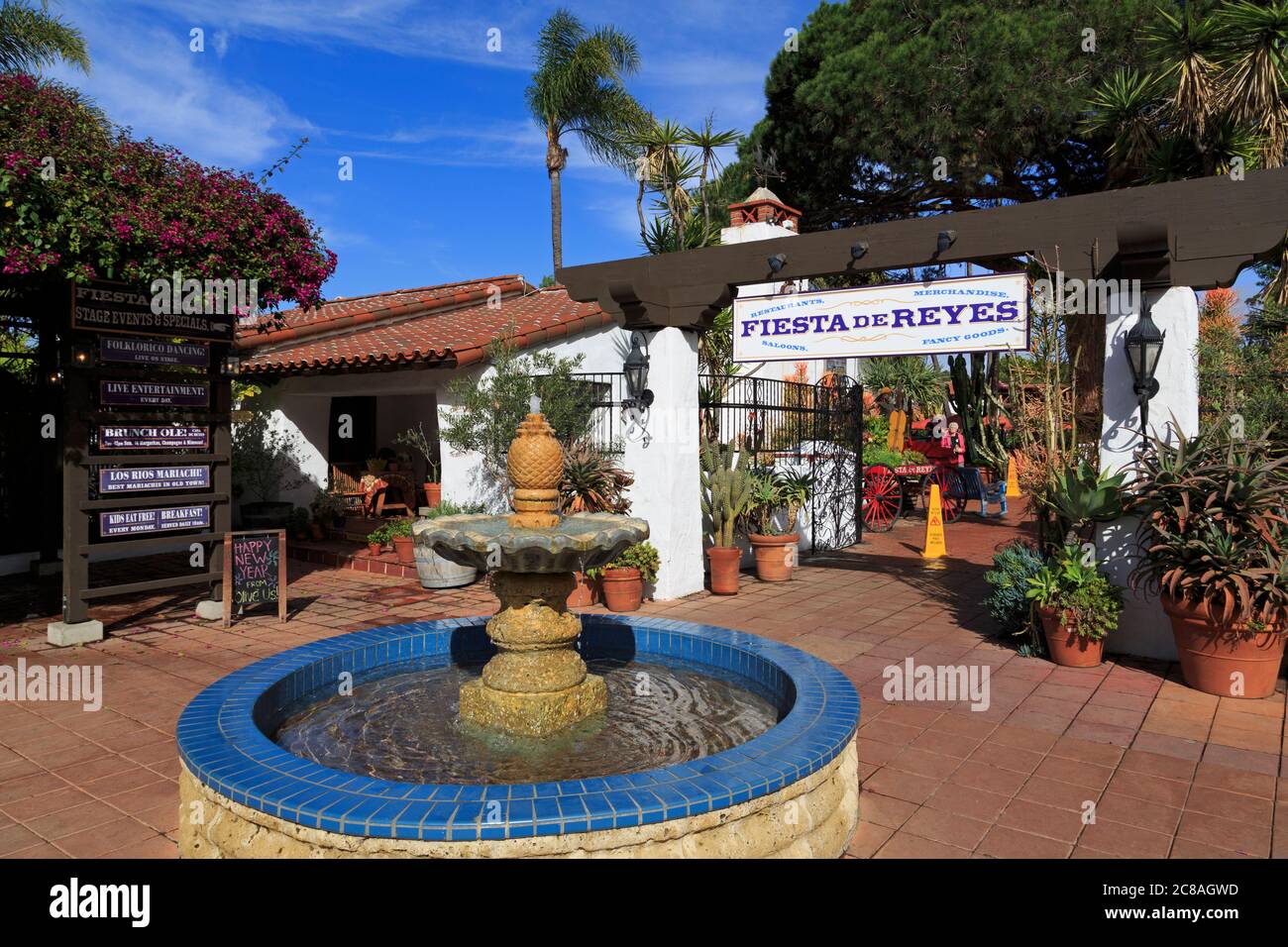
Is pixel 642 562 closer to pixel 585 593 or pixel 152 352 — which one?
pixel 585 593

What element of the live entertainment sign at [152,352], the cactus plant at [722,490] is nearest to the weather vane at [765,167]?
the cactus plant at [722,490]

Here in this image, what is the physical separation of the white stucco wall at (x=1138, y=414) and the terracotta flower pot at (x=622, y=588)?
429 centimetres

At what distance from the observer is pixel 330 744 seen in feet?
14.4

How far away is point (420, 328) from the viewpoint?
47.3 feet

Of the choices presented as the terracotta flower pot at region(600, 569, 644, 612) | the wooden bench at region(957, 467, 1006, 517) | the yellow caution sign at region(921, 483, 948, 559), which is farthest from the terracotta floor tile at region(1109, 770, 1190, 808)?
the wooden bench at region(957, 467, 1006, 517)

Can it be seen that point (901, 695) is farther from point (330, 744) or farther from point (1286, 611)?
point (330, 744)

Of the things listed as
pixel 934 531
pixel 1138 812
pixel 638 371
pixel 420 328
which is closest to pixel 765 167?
pixel 420 328

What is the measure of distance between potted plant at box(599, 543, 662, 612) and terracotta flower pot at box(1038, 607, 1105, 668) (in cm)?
382

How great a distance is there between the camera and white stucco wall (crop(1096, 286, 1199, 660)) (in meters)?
6.63

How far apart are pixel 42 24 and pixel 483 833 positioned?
18733 mm

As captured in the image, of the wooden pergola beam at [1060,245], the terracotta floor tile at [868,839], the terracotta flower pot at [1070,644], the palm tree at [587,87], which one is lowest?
the terracotta floor tile at [868,839]

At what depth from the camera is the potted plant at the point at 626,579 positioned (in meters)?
8.41
